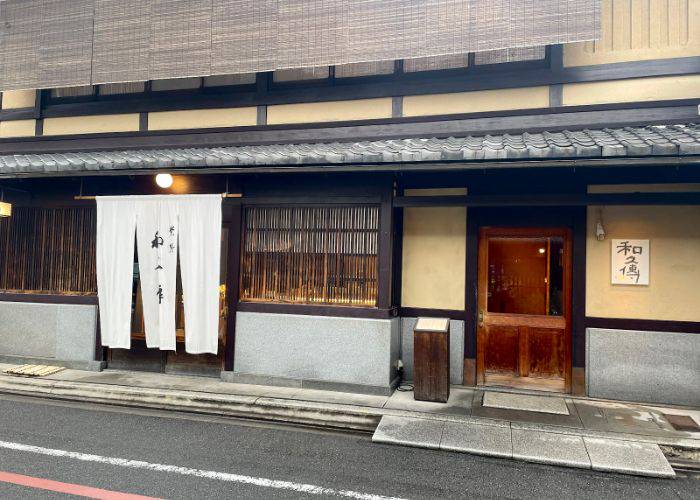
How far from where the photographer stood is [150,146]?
28.8 feet

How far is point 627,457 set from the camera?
16.1 feet

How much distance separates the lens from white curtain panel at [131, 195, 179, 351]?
7.70 meters

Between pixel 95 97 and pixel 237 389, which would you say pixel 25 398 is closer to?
pixel 237 389

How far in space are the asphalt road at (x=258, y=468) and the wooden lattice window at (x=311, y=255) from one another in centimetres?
236

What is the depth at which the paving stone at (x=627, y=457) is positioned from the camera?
4.66 metres

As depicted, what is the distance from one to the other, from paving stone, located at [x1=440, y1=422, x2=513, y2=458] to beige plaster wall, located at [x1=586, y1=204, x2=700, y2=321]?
9.03 ft

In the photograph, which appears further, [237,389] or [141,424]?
[237,389]

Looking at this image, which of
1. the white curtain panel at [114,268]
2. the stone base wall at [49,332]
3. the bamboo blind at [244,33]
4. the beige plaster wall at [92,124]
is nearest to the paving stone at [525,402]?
the bamboo blind at [244,33]

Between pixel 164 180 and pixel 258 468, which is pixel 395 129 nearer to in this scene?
pixel 164 180

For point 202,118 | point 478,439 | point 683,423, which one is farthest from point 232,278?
point 683,423

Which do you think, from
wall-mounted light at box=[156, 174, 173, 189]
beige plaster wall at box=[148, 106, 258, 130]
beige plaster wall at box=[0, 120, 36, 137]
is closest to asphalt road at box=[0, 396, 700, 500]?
wall-mounted light at box=[156, 174, 173, 189]

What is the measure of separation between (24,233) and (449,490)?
30.3 ft

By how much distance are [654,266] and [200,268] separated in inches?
288

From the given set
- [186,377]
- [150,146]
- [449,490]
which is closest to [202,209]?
[150,146]
